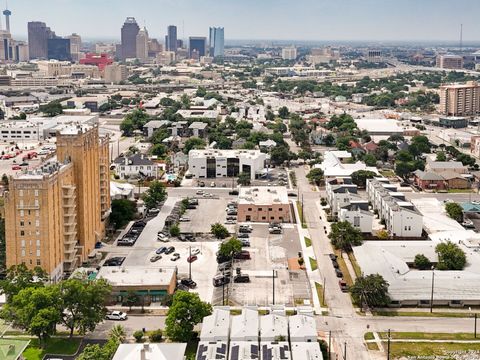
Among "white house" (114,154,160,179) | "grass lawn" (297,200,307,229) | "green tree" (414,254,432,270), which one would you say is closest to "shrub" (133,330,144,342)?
"green tree" (414,254,432,270)

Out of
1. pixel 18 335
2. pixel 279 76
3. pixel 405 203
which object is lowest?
pixel 18 335

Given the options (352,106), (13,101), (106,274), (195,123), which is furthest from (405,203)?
(13,101)

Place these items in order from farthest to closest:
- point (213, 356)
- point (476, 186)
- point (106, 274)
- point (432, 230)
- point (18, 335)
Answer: point (476, 186)
point (432, 230)
point (106, 274)
point (18, 335)
point (213, 356)

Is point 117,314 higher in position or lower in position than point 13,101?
lower

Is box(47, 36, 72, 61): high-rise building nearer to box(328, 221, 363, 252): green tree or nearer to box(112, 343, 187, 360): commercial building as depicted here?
box(328, 221, 363, 252): green tree

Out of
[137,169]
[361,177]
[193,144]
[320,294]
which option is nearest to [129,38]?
[193,144]

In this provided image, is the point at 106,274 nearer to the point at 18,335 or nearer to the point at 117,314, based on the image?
the point at 117,314

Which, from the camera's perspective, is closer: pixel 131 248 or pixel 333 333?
pixel 333 333
